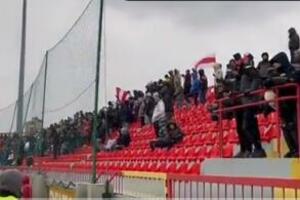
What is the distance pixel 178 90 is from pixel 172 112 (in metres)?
2.35

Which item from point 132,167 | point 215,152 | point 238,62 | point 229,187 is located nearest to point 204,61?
point 132,167

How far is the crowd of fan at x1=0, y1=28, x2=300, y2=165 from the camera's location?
747cm

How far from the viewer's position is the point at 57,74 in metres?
12.3

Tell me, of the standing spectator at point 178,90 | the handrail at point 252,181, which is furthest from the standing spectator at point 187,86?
the handrail at point 252,181

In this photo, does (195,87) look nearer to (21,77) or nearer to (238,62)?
(21,77)

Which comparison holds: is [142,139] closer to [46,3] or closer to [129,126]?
[129,126]

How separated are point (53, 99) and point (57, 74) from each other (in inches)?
22.5

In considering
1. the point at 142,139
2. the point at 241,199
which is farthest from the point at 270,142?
the point at 142,139

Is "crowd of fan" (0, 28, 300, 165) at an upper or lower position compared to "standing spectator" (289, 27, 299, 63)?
lower

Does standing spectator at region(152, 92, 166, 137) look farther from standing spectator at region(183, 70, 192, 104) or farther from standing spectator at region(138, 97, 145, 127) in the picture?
standing spectator at region(183, 70, 192, 104)

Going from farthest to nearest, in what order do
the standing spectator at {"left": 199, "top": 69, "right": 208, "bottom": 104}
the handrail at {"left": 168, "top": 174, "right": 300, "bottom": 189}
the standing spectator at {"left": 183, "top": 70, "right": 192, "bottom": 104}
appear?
the standing spectator at {"left": 183, "top": 70, "right": 192, "bottom": 104} → the standing spectator at {"left": 199, "top": 69, "right": 208, "bottom": 104} → the handrail at {"left": 168, "top": 174, "right": 300, "bottom": 189}

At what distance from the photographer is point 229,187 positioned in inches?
217

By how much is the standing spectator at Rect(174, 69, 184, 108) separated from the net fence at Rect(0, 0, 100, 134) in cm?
332

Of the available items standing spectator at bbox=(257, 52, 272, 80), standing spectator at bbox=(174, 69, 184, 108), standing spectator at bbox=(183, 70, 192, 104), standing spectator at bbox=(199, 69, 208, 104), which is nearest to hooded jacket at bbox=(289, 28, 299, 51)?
standing spectator at bbox=(257, 52, 272, 80)
